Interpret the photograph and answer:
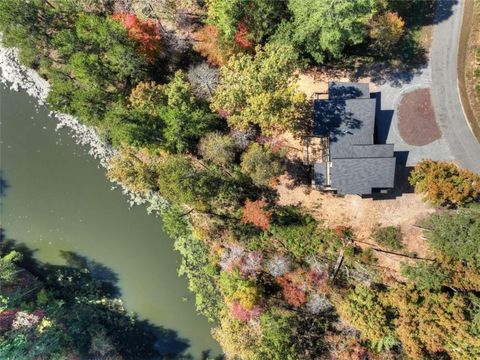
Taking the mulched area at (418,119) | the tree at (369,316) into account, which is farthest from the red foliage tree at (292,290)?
the mulched area at (418,119)

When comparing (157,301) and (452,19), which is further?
(157,301)

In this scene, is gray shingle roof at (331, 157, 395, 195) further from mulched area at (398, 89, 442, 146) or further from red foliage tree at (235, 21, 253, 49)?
red foliage tree at (235, 21, 253, 49)

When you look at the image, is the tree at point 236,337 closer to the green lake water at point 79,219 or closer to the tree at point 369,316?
the green lake water at point 79,219

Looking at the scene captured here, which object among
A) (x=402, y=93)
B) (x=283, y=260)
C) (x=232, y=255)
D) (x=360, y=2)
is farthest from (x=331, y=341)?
(x=360, y=2)

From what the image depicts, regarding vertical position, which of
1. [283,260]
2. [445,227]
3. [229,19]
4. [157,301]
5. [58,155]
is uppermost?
[229,19]

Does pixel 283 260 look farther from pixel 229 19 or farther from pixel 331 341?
pixel 229 19

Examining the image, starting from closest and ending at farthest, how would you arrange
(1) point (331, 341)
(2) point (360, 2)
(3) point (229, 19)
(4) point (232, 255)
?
1. (2) point (360, 2)
2. (3) point (229, 19)
3. (1) point (331, 341)
4. (4) point (232, 255)
